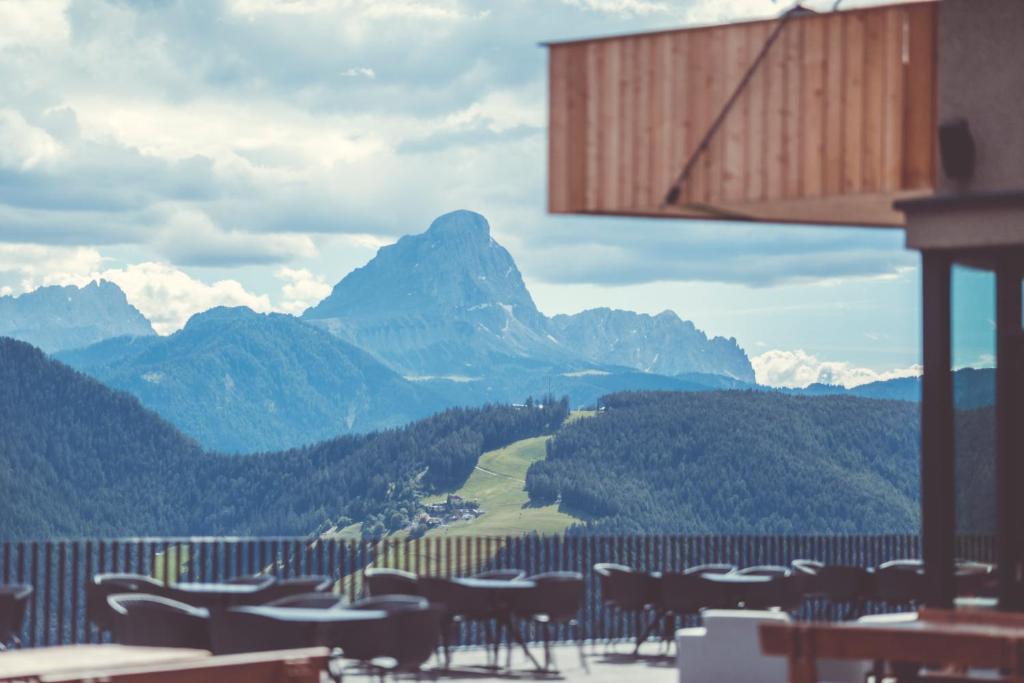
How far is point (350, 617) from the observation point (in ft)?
35.5

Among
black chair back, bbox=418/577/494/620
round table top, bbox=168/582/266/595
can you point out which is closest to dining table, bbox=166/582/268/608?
round table top, bbox=168/582/266/595

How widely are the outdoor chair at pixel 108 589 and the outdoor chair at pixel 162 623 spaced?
2878 mm

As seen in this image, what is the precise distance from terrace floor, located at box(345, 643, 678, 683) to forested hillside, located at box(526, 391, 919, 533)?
12698cm

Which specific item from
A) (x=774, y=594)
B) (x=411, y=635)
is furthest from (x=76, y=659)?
(x=774, y=594)

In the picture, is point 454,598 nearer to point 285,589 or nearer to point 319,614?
point 285,589

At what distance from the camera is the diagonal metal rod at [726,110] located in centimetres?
1228

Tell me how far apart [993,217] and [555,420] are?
17939 cm

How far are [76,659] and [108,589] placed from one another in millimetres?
4880

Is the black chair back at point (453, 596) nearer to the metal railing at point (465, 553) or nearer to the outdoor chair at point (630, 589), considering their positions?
the metal railing at point (465, 553)

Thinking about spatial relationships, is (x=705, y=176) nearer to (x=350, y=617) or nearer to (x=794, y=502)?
(x=350, y=617)

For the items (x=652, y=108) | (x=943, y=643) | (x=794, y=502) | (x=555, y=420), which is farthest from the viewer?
(x=555, y=420)

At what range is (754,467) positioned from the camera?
493 ft

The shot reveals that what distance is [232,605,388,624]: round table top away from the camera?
10.7m

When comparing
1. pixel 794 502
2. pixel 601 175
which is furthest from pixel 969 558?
pixel 794 502
